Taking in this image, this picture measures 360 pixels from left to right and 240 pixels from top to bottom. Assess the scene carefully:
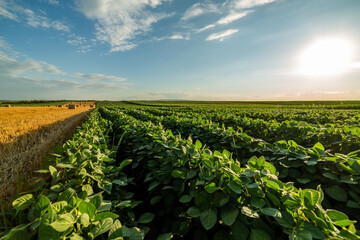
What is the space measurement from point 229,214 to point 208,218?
0.17 metres

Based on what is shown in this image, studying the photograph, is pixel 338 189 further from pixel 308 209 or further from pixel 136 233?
pixel 136 233

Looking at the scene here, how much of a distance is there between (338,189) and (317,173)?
0.42m

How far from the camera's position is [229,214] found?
1198mm

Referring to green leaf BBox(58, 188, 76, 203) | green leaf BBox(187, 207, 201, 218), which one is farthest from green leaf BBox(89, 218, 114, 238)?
green leaf BBox(187, 207, 201, 218)

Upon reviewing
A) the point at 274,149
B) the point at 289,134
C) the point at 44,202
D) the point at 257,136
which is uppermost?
the point at 44,202

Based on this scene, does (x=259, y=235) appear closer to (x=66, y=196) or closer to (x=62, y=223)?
(x=62, y=223)

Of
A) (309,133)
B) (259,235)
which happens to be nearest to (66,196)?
(259,235)

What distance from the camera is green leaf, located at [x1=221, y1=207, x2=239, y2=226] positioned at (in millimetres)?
1141

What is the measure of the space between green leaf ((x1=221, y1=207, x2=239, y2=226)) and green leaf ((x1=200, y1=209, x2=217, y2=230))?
7 centimetres

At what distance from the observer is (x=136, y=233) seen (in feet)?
3.79

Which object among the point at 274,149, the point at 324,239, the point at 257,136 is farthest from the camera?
the point at 257,136

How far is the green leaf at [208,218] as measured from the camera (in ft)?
3.91

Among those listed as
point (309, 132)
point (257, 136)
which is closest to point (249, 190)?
point (309, 132)

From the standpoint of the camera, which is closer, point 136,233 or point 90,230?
point 90,230
